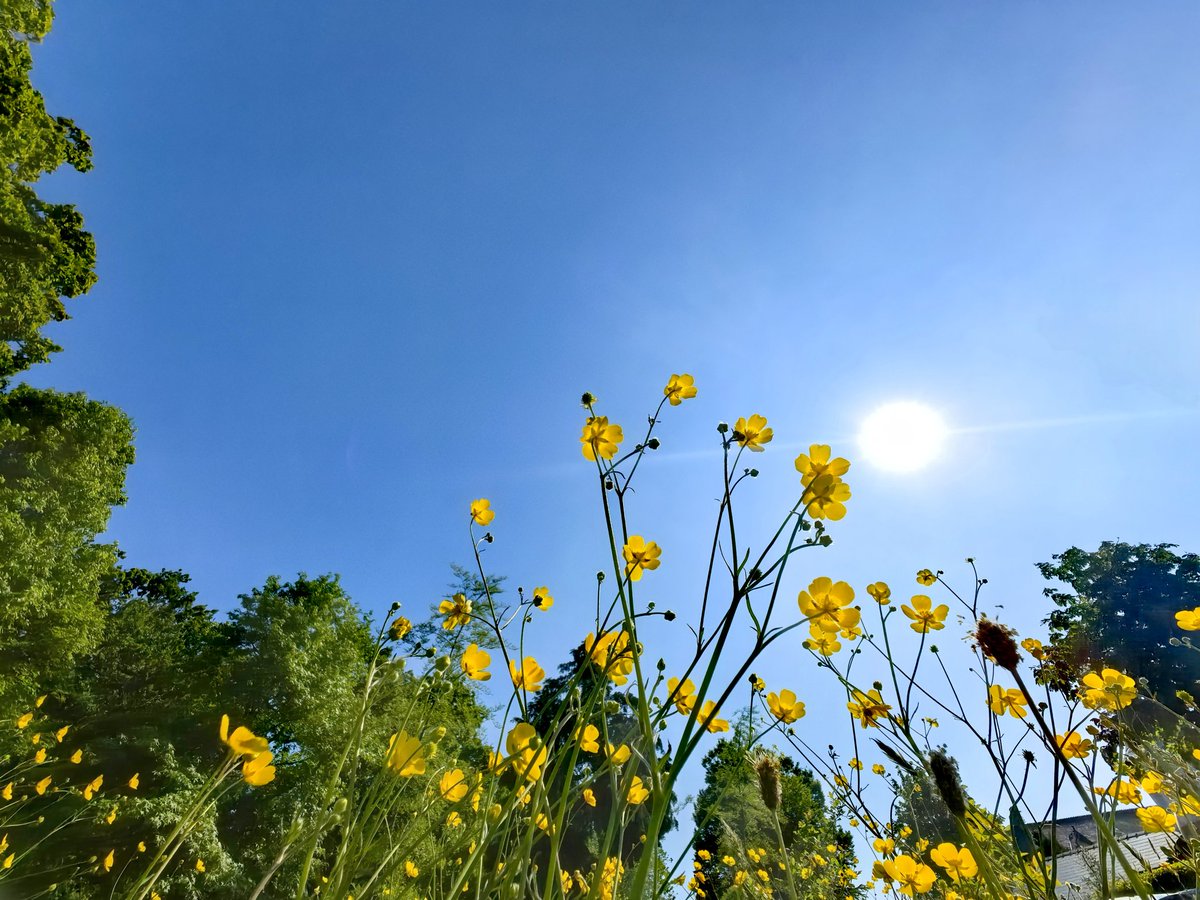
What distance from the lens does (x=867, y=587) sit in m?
1.90

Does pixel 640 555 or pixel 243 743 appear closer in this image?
pixel 243 743

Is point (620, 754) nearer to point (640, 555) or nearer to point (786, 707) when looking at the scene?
point (640, 555)

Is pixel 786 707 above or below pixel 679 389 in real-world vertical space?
below

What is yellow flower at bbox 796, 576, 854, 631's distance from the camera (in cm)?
104

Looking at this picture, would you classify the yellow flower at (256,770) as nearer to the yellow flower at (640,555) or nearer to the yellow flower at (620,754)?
the yellow flower at (620,754)

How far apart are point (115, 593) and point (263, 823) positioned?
7.51 meters

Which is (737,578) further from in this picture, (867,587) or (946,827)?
(946,827)

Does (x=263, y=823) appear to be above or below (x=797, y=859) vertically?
above

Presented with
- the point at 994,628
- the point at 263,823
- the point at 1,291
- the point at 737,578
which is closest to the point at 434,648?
the point at 737,578

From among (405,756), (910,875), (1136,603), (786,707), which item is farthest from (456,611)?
(1136,603)

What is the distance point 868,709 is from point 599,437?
1140 mm

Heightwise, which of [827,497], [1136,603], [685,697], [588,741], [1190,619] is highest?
[1136,603]

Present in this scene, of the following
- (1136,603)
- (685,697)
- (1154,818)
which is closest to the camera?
(685,697)

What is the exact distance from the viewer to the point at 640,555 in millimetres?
1348
